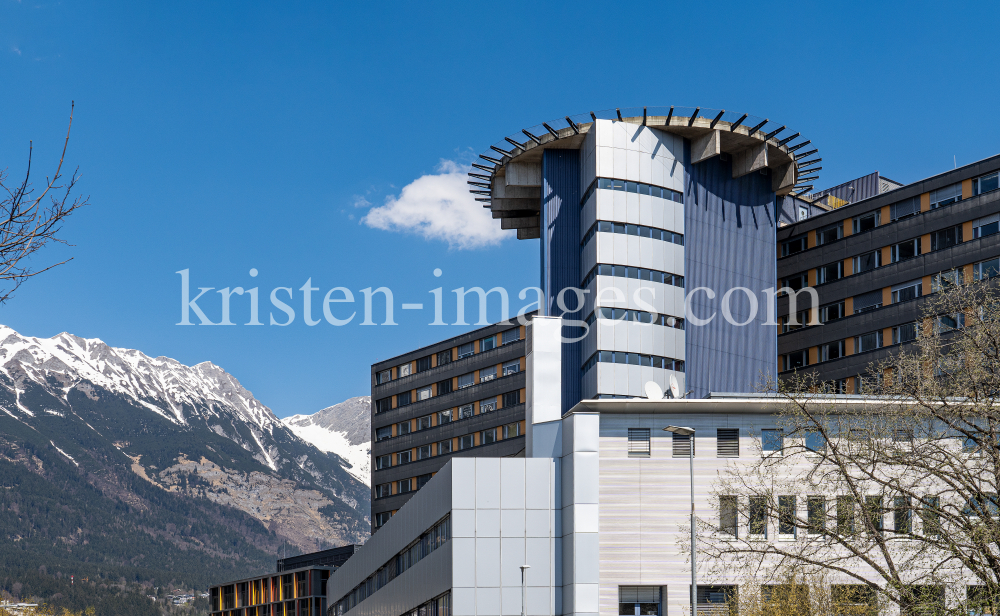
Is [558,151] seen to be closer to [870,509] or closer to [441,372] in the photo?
[441,372]

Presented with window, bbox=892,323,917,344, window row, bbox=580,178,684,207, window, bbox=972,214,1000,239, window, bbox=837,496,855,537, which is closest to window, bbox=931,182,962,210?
window, bbox=972,214,1000,239

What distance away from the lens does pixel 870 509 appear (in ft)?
99.4

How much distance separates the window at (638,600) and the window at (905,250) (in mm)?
46037

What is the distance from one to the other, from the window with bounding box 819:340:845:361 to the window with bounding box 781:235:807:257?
9026 mm

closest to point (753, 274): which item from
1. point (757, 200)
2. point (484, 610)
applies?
point (757, 200)

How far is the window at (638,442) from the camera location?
52281 millimetres

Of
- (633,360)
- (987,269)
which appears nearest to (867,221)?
(987,269)

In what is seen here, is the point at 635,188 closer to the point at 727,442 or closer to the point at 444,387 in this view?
the point at 727,442

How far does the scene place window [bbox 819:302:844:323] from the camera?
298 ft

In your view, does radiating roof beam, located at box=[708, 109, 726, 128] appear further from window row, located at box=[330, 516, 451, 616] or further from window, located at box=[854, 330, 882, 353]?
window row, located at box=[330, 516, 451, 616]

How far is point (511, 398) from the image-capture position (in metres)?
A: 120

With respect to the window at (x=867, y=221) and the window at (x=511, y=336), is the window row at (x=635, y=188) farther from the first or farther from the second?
the window at (x=511, y=336)

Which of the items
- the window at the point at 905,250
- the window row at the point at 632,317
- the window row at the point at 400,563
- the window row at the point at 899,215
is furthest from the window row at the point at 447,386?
the window at the point at 905,250

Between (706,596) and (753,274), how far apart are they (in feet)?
142
